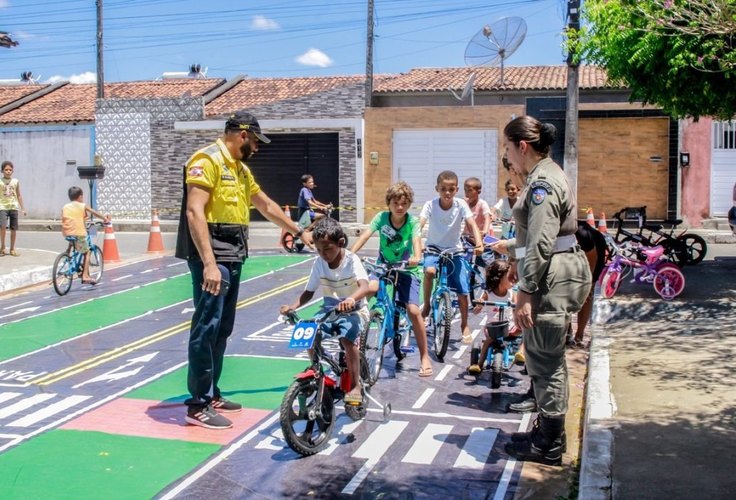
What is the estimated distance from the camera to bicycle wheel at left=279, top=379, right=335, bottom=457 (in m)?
5.64

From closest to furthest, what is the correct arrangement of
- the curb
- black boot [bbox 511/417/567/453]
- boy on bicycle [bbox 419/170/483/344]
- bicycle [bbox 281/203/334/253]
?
1. the curb
2. black boot [bbox 511/417/567/453]
3. boy on bicycle [bbox 419/170/483/344]
4. bicycle [bbox 281/203/334/253]

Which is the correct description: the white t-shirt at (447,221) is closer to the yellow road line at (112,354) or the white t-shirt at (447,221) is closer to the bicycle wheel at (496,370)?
the bicycle wheel at (496,370)

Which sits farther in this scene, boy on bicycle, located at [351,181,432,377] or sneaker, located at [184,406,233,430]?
boy on bicycle, located at [351,181,432,377]

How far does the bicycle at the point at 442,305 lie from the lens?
27.9 ft

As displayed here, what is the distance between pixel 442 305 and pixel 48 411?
3664 mm

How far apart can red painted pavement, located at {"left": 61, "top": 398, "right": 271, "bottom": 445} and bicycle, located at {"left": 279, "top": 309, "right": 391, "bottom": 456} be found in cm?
58

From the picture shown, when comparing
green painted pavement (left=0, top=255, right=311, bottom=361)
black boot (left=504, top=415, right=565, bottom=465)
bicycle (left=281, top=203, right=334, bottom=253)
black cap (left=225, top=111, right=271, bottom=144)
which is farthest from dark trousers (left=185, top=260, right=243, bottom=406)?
bicycle (left=281, top=203, right=334, bottom=253)

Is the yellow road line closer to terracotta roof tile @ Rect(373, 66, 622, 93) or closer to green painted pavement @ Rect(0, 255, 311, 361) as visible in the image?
green painted pavement @ Rect(0, 255, 311, 361)

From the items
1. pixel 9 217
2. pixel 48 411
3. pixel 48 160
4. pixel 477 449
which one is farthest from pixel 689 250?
pixel 48 160

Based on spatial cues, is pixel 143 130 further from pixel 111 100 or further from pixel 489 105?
pixel 489 105

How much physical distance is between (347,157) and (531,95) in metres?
6.00

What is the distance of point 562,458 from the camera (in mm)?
5762

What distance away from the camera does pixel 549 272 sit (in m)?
5.41

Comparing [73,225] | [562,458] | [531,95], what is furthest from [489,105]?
[562,458]
